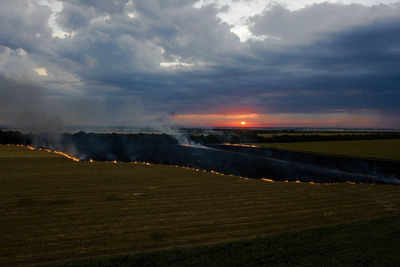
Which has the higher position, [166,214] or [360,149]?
[166,214]

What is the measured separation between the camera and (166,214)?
866 centimetres

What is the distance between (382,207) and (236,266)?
7.60 metres

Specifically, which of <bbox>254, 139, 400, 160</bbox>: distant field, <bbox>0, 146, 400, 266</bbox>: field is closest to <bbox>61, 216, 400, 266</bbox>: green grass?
<bbox>0, 146, 400, 266</bbox>: field

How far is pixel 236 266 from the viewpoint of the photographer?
538 centimetres

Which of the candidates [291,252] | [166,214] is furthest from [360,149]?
[291,252]

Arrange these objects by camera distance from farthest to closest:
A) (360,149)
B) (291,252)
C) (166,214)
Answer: (360,149), (166,214), (291,252)

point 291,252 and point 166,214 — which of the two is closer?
point 291,252

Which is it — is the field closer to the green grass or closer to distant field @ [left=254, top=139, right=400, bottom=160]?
the green grass

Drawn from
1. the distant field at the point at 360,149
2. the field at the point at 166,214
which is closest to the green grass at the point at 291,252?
the field at the point at 166,214

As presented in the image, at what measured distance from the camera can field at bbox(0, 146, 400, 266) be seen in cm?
630

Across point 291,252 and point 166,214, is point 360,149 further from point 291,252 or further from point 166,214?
point 291,252

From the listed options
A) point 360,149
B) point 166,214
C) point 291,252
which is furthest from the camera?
point 360,149

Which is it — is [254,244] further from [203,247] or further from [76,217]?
[76,217]

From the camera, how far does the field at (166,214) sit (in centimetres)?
630
